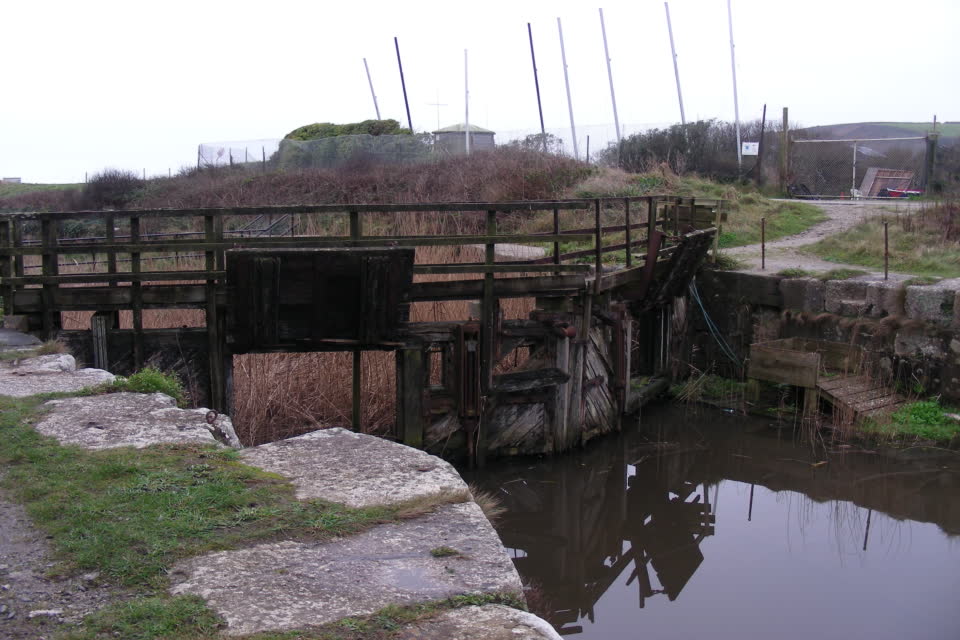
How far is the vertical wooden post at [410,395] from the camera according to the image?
945 centimetres

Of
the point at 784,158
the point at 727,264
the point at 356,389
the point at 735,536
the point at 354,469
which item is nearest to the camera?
the point at 354,469

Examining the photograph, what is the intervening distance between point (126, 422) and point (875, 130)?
44278mm

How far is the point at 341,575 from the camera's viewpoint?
3.37m

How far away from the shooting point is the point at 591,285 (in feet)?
35.5

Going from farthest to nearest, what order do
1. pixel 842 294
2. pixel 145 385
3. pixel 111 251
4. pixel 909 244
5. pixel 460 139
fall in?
pixel 460 139
pixel 909 244
pixel 842 294
pixel 111 251
pixel 145 385

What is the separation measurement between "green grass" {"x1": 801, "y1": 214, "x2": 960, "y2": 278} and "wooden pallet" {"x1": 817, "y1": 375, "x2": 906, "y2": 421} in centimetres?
233

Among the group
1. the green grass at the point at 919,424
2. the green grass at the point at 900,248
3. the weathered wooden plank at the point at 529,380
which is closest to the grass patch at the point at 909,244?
the green grass at the point at 900,248

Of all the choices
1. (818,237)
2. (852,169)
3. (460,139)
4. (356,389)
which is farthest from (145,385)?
(460,139)

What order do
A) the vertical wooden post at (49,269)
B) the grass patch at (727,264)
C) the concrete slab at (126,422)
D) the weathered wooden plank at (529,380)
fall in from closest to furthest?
the concrete slab at (126,422) < the vertical wooden post at (49,269) < the weathered wooden plank at (529,380) < the grass patch at (727,264)

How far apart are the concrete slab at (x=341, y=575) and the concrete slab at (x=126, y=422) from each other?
1493 millimetres

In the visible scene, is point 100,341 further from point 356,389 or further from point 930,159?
point 930,159

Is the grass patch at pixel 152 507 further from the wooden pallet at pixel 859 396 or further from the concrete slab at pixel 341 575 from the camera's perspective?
the wooden pallet at pixel 859 396

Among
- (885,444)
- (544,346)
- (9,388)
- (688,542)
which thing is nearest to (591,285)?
(544,346)

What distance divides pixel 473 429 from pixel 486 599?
6.74 metres
